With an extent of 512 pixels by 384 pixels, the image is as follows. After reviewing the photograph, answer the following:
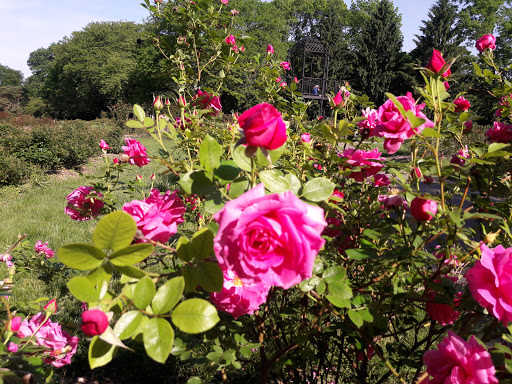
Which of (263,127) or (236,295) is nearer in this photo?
(263,127)

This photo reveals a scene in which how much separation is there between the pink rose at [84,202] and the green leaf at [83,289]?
886 millimetres

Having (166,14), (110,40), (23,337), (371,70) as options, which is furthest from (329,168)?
(110,40)

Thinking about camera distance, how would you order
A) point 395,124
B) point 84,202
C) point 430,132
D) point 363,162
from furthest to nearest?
1. point 84,202
2. point 363,162
3. point 395,124
4. point 430,132

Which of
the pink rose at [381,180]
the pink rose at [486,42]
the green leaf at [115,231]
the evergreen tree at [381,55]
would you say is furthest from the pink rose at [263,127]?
the evergreen tree at [381,55]

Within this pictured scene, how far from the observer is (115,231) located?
0.45m

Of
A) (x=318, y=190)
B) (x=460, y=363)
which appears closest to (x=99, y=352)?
(x=318, y=190)

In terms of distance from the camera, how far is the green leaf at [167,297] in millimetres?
454

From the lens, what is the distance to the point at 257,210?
1.25ft

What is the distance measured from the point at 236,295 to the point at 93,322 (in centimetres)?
35

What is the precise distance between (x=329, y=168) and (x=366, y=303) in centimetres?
43

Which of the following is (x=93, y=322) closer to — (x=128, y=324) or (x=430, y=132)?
(x=128, y=324)

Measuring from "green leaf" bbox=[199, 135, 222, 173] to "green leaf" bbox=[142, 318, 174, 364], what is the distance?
0.75 ft

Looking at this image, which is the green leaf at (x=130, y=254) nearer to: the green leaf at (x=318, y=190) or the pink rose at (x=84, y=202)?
the green leaf at (x=318, y=190)

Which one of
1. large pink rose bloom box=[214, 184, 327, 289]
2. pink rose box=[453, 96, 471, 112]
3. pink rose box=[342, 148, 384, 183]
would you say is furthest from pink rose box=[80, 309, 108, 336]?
pink rose box=[453, 96, 471, 112]
